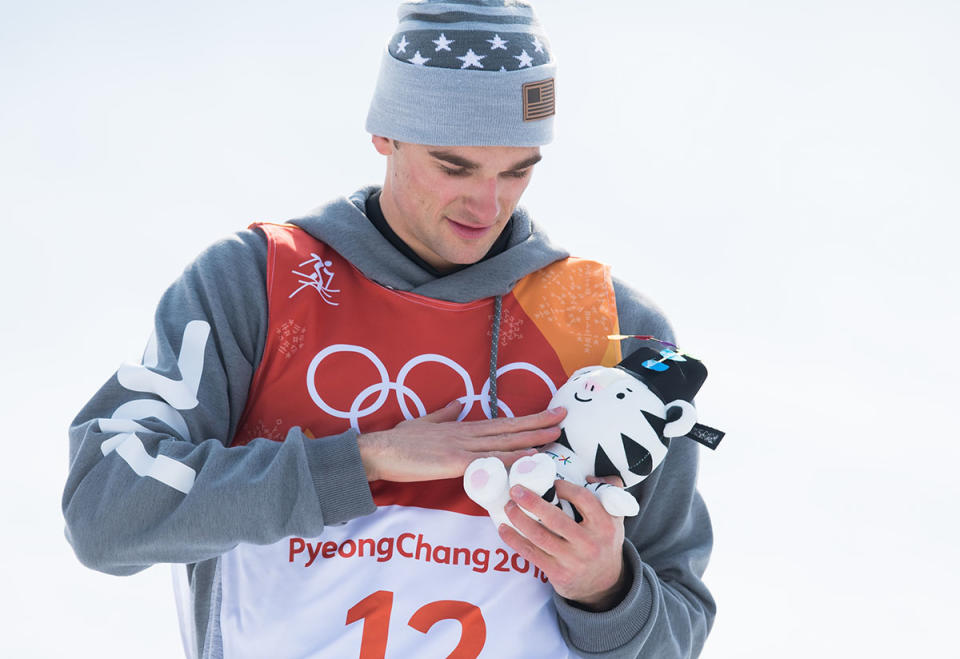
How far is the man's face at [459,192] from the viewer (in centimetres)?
166

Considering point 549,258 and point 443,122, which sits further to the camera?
point 549,258

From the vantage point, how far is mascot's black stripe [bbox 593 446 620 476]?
150 centimetres

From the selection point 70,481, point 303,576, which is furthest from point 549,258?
point 70,481

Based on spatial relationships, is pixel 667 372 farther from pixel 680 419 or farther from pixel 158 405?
pixel 158 405

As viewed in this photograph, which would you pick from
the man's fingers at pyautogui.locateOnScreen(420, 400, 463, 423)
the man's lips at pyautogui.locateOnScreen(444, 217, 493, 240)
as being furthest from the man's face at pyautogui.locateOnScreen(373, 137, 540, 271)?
the man's fingers at pyautogui.locateOnScreen(420, 400, 463, 423)

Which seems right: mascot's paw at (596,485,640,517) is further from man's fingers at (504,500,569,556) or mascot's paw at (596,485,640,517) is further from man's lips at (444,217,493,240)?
man's lips at (444,217,493,240)

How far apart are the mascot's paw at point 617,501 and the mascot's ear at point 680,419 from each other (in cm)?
14

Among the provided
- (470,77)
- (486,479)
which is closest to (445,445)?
(486,479)

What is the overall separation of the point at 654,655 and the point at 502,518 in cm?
39

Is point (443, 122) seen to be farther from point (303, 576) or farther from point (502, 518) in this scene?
point (303, 576)

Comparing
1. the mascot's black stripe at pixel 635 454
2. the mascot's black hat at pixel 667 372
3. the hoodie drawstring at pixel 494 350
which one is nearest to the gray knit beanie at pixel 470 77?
the hoodie drawstring at pixel 494 350

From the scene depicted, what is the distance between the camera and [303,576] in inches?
61.5

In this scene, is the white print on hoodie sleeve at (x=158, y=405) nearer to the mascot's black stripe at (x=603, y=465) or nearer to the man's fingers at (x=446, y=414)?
the man's fingers at (x=446, y=414)

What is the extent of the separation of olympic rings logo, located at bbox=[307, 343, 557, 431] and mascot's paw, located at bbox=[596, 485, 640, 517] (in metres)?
0.26
